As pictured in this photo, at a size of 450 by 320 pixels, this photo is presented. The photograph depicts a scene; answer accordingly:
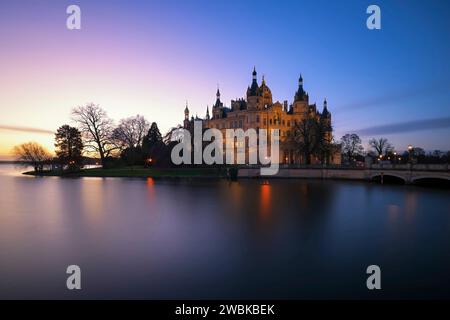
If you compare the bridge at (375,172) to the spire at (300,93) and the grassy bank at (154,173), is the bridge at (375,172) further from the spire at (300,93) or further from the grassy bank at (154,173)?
the spire at (300,93)

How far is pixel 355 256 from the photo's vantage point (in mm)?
10508

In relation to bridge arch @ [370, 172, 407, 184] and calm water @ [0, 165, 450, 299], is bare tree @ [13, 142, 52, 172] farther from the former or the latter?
bridge arch @ [370, 172, 407, 184]

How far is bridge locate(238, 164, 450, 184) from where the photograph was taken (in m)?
37.2

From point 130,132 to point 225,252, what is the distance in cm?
7192

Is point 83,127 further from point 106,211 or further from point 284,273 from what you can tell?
point 284,273

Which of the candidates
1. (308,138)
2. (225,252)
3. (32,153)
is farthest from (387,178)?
(32,153)

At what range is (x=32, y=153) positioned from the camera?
7769 cm

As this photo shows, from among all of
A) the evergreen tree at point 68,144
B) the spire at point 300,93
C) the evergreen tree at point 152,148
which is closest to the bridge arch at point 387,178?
the spire at point 300,93

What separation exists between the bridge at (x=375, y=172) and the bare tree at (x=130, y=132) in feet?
112

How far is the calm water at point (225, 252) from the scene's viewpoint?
791 centimetres

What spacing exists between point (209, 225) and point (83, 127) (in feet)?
211

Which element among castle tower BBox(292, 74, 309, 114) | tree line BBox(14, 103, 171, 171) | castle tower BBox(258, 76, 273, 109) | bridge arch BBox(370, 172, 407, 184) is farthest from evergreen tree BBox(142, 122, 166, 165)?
bridge arch BBox(370, 172, 407, 184)

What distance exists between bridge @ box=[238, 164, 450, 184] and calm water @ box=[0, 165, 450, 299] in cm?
2105

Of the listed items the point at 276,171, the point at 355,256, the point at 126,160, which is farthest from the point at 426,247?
the point at 126,160
